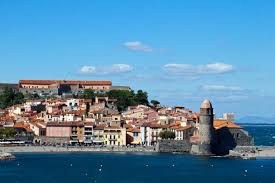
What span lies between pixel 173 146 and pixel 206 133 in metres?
4.53

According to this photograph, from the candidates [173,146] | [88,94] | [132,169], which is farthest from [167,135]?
[88,94]

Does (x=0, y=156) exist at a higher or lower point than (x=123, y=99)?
lower

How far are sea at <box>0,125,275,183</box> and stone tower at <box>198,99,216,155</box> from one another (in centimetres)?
191

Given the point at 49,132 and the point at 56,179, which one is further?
the point at 49,132

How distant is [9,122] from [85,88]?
113 feet

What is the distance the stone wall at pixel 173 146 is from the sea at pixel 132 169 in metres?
3.26

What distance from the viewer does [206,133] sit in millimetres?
70625

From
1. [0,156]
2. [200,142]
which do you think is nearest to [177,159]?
[200,142]

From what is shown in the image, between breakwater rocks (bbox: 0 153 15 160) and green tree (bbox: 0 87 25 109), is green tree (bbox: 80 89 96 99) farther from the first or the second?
breakwater rocks (bbox: 0 153 15 160)

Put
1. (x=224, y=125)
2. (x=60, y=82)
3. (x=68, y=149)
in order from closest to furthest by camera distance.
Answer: (x=68, y=149), (x=224, y=125), (x=60, y=82)

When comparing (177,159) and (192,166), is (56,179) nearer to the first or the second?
(192,166)

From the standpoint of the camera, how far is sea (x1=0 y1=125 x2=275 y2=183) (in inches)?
1941

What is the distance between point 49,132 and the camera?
82.2 m

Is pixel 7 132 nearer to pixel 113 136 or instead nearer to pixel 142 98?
pixel 113 136
